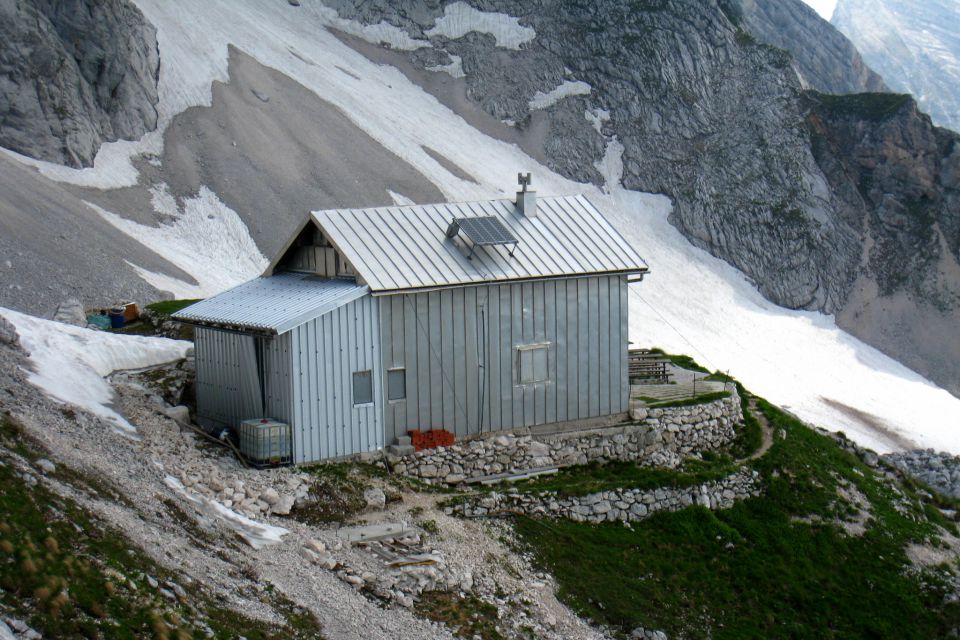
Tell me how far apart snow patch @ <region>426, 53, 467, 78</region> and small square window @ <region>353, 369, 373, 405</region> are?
2850 inches

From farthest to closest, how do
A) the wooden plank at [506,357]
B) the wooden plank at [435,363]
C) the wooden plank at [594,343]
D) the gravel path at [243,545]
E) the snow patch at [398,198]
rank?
the snow patch at [398,198], the wooden plank at [594,343], the wooden plank at [506,357], the wooden plank at [435,363], the gravel path at [243,545]

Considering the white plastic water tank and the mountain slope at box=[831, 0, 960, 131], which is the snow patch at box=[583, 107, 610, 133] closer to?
the white plastic water tank

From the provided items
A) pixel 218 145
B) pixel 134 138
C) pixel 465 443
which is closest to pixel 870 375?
pixel 218 145

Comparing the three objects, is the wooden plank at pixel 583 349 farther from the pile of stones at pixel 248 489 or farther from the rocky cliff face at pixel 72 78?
the rocky cliff face at pixel 72 78

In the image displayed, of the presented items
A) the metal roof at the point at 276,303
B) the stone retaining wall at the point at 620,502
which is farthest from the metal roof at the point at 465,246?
the stone retaining wall at the point at 620,502

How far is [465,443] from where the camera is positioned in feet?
83.1

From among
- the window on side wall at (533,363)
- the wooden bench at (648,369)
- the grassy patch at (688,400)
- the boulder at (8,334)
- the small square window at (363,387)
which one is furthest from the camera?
the wooden bench at (648,369)

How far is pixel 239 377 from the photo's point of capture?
24562 millimetres

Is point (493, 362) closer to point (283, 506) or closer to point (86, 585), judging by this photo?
point (283, 506)

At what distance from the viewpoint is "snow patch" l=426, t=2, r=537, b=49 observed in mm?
97000

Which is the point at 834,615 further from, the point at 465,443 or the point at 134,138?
the point at 134,138

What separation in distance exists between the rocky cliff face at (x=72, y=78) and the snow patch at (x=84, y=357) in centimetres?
3856

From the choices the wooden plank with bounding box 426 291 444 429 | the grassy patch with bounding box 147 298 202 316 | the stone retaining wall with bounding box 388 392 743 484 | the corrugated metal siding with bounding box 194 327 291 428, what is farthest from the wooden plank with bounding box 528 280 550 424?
the grassy patch with bounding box 147 298 202 316

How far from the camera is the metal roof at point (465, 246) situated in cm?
2492
